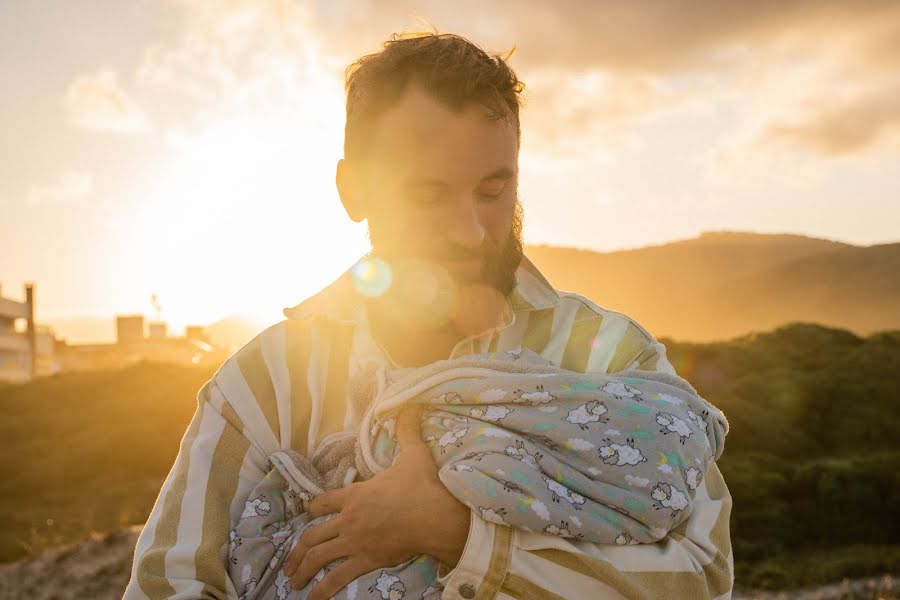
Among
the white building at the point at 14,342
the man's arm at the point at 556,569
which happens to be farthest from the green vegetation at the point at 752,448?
the white building at the point at 14,342

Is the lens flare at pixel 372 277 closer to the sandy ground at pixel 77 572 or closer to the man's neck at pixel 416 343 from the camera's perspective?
the man's neck at pixel 416 343

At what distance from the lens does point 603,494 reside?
5.23 ft

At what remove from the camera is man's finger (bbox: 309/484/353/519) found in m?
1.76

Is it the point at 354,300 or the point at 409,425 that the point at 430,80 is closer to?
the point at 354,300

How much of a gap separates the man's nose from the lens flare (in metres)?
0.25

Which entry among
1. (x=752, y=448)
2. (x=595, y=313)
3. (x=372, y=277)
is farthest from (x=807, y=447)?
(x=372, y=277)

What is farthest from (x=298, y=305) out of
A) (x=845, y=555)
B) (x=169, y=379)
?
(x=169, y=379)

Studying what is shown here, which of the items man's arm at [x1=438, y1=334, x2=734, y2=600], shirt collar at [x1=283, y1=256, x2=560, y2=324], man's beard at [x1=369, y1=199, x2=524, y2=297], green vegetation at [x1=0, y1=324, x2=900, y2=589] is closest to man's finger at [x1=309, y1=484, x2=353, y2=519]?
man's arm at [x1=438, y1=334, x2=734, y2=600]

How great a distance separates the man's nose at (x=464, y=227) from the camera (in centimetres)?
196

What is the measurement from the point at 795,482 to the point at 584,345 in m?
10.1

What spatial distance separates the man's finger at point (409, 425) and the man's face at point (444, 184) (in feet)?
1.41

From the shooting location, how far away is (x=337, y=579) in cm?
165

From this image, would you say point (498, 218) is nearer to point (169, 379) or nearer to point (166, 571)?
point (166, 571)

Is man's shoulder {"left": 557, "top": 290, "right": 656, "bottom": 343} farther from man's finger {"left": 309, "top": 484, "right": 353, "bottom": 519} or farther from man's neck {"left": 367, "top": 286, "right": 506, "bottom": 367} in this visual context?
man's finger {"left": 309, "top": 484, "right": 353, "bottom": 519}
